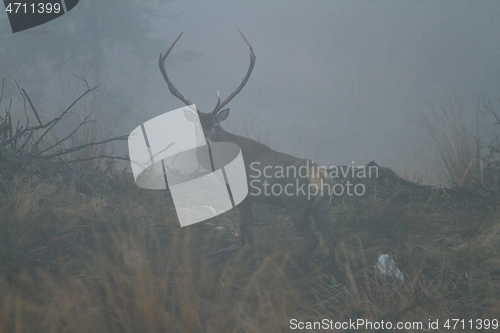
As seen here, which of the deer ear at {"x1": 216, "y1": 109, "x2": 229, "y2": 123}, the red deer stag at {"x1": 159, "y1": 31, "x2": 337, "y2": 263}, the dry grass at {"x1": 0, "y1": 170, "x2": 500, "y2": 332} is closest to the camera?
the dry grass at {"x1": 0, "y1": 170, "x2": 500, "y2": 332}

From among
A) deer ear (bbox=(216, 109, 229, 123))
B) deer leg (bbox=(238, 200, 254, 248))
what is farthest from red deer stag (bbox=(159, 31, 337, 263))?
deer ear (bbox=(216, 109, 229, 123))

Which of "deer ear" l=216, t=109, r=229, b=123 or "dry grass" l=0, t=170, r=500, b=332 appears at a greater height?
"deer ear" l=216, t=109, r=229, b=123

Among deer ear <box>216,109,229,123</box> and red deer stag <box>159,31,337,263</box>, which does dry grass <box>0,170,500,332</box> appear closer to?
red deer stag <box>159,31,337,263</box>

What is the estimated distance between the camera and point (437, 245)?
445 cm

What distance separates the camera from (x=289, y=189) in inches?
167

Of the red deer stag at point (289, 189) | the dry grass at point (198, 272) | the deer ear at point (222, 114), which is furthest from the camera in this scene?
the deer ear at point (222, 114)

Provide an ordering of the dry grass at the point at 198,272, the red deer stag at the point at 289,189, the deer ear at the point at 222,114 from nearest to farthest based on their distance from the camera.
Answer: the dry grass at the point at 198,272
the red deer stag at the point at 289,189
the deer ear at the point at 222,114

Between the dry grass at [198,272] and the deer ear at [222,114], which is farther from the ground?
the deer ear at [222,114]

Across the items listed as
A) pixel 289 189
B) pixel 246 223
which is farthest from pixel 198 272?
pixel 289 189

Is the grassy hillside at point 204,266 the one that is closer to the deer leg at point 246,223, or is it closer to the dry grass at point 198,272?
the dry grass at point 198,272

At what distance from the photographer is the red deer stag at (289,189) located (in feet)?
13.7

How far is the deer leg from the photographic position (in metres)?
4.19

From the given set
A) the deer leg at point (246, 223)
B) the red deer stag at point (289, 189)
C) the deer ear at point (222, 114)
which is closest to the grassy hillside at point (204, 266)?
the deer leg at point (246, 223)

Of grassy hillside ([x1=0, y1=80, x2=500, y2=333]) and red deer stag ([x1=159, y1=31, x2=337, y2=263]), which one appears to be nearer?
grassy hillside ([x1=0, y1=80, x2=500, y2=333])
